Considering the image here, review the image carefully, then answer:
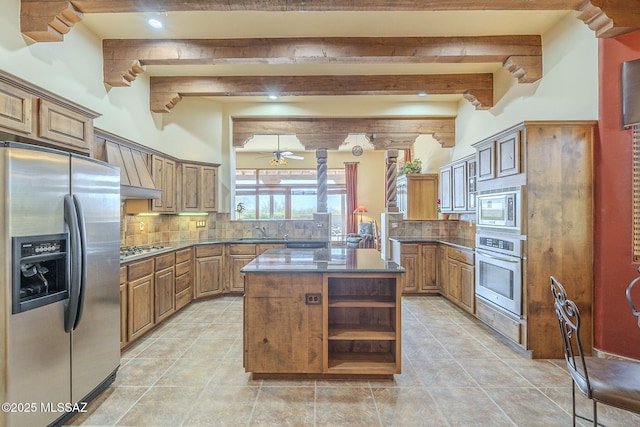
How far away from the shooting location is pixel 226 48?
135 inches

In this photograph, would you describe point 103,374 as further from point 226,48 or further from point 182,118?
point 182,118

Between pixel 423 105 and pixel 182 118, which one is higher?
pixel 423 105

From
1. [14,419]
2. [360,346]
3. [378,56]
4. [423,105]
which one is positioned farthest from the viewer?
[423,105]

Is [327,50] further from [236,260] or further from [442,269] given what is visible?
[442,269]

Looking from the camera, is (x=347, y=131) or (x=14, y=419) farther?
(x=347, y=131)

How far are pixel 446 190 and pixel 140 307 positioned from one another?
190 inches

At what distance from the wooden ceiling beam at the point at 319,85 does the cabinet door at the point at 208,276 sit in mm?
2321

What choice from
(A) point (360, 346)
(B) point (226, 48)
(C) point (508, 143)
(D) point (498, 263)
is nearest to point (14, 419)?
(A) point (360, 346)

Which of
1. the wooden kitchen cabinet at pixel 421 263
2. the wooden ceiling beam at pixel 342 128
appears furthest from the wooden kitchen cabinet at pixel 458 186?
the wooden kitchen cabinet at pixel 421 263

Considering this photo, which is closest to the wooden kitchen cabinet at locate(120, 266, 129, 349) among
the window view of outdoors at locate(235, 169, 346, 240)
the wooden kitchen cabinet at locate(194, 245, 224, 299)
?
the wooden kitchen cabinet at locate(194, 245, 224, 299)

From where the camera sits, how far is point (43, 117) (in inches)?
89.6

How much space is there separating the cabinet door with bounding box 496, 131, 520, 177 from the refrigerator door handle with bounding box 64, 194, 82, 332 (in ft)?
11.9

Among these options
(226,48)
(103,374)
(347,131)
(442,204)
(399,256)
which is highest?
(226,48)

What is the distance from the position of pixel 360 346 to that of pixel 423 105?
4332 mm
